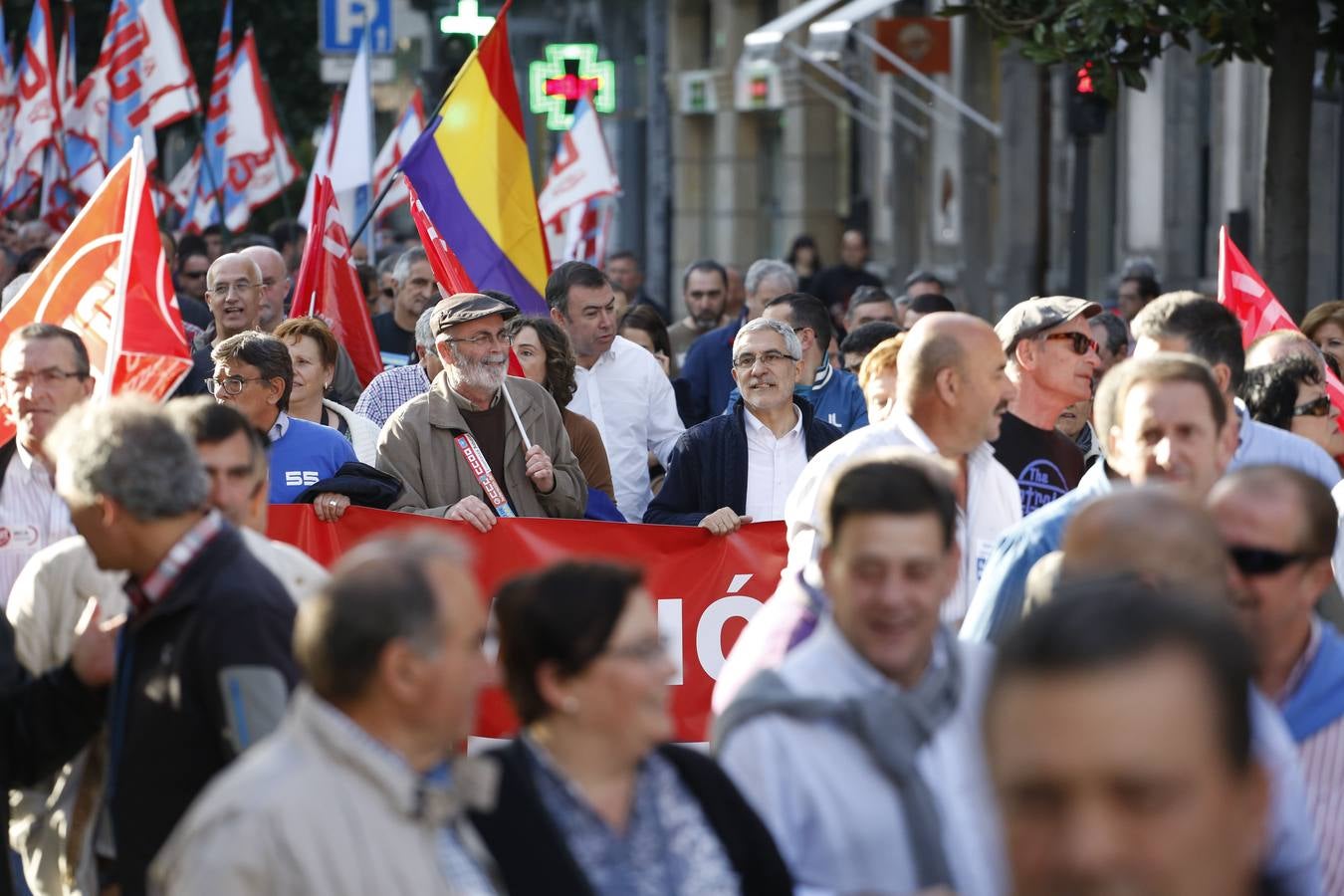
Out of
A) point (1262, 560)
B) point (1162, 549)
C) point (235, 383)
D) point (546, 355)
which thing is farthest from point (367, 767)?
point (546, 355)

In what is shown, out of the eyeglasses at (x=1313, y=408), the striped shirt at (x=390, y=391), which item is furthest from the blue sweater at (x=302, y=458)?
the eyeglasses at (x=1313, y=408)

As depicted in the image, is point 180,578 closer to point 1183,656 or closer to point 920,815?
point 920,815

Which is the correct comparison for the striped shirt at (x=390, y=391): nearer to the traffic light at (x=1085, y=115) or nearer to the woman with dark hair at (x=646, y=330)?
the woman with dark hair at (x=646, y=330)

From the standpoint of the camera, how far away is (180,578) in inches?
162

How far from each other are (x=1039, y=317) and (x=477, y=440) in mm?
2107

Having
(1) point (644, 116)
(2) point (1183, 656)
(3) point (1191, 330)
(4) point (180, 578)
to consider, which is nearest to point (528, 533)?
(3) point (1191, 330)

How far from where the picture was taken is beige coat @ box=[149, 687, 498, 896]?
3135 mm

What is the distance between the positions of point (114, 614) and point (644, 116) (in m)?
36.7

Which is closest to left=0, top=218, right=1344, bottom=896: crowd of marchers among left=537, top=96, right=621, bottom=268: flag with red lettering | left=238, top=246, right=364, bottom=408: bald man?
left=238, top=246, right=364, bottom=408: bald man

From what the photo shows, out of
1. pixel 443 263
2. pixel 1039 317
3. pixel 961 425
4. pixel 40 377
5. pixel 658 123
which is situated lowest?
pixel 961 425

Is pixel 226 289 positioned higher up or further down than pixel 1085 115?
further down

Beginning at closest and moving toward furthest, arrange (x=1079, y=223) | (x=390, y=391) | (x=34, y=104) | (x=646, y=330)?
(x=390, y=391) < (x=646, y=330) < (x=1079, y=223) < (x=34, y=104)

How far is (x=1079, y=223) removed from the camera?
16844 mm

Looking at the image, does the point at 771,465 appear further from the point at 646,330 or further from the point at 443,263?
the point at 646,330
